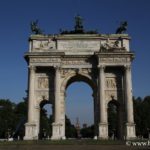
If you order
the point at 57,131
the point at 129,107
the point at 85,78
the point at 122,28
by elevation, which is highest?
the point at 122,28

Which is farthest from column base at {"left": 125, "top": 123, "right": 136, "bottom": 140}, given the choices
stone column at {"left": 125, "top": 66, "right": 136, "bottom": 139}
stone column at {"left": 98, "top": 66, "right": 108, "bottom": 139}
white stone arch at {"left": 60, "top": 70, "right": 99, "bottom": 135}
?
white stone arch at {"left": 60, "top": 70, "right": 99, "bottom": 135}

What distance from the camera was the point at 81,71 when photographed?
45.9 metres

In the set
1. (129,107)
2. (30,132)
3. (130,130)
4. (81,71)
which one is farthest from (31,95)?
(130,130)

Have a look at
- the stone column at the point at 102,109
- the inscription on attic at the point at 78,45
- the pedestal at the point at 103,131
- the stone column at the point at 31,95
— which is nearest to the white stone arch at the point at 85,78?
the stone column at the point at 102,109

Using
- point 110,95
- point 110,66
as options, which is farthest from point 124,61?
point 110,95

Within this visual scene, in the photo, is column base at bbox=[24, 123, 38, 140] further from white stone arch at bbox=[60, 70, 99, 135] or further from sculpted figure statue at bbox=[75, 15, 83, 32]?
sculpted figure statue at bbox=[75, 15, 83, 32]

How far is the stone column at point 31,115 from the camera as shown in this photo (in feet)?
140

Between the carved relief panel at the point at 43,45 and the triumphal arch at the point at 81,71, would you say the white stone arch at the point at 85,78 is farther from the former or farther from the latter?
the carved relief panel at the point at 43,45

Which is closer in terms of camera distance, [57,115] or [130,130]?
[130,130]

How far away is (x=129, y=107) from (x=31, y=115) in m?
11.9

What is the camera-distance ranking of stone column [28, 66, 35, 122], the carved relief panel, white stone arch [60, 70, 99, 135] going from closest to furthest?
stone column [28, 66, 35, 122]
white stone arch [60, 70, 99, 135]
the carved relief panel

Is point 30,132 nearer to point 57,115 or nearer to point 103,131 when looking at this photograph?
point 57,115

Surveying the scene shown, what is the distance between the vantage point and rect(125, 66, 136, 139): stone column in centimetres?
4269

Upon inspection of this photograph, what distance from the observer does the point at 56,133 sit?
4300 cm
